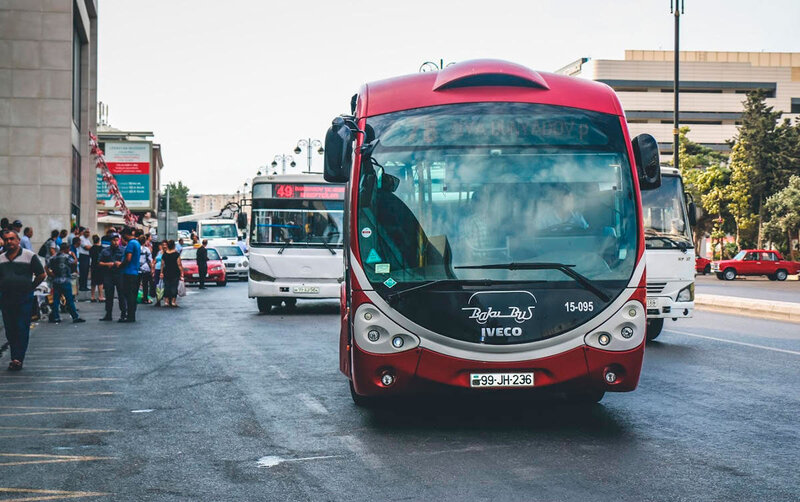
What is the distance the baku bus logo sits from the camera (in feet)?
24.7

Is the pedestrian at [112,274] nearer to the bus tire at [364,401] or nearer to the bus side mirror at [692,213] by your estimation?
the bus side mirror at [692,213]

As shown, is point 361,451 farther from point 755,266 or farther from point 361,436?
point 755,266

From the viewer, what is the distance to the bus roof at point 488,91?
8.12 metres

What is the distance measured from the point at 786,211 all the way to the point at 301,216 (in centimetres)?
5137

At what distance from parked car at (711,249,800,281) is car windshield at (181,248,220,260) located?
94.3ft

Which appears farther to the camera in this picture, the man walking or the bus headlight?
the man walking

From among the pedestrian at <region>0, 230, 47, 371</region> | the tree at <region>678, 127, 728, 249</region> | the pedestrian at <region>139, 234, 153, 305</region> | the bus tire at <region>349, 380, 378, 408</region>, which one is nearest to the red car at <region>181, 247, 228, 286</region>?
the pedestrian at <region>139, 234, 153, 305</region>

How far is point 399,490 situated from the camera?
5820 mm

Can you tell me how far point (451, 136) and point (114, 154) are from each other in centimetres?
6050

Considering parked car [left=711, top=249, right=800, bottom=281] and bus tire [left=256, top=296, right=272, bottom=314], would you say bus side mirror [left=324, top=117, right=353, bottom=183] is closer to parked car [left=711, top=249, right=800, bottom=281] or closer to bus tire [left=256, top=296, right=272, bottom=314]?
bus tire [left=256, top=296, right=272, bottom=314]

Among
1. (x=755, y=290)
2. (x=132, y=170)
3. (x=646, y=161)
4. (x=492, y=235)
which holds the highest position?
(x=132, y=170)

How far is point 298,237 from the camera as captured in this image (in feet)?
70.6

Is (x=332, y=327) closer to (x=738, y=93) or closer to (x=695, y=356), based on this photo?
(x=695, y=356)

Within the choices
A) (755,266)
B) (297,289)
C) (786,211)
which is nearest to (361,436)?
(297,289)
